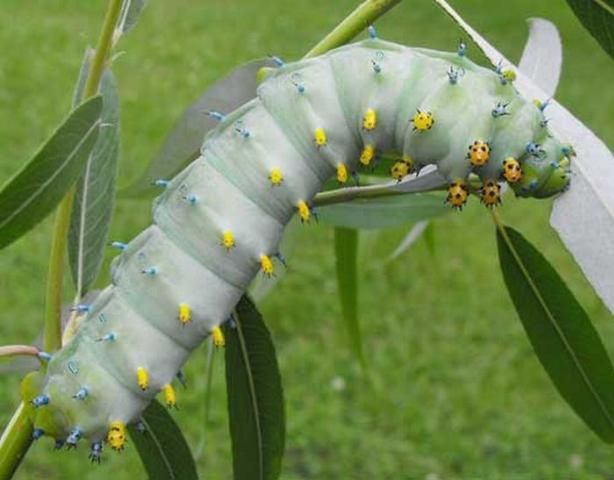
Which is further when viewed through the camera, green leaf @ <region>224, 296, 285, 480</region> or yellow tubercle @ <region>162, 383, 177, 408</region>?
green leaf @ <region>224, 296, 285, 480</region>

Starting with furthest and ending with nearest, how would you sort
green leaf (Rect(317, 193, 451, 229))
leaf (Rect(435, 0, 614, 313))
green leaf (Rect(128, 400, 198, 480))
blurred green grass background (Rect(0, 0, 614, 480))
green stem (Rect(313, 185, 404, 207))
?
blurred green grass background (Rect(0, 0, 614, 480)), green leaf (Rect(317, 193, 451, 229)), green leaf (Rect(128, 400, 198, 480)), green stem (Rect(313, 185, 404, 207)), leaf (Rect(435, 0, 614, 313))

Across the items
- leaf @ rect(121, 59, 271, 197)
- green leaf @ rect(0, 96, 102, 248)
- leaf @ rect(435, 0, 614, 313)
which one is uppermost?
green leaf @ rect(0, 96, 102, 248)

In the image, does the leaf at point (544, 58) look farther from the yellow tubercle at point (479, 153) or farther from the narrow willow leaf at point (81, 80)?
the narrow willow leaf at point (81, 80)

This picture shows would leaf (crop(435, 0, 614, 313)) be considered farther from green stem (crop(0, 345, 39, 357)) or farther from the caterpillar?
green stem (crop(0, 345, 39, 357))

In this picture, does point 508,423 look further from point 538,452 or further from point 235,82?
point 235,82

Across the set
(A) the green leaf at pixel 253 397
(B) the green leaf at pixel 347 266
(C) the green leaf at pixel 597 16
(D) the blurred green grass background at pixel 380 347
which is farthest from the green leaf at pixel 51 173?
(D) the blurred green grass background at pixel 380 347

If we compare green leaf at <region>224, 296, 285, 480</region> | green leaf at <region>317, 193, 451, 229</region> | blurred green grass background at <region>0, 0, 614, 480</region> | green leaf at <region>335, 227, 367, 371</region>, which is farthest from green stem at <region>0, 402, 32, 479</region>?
blurred green grass background at <region>0, 0, 614, 480</region>
